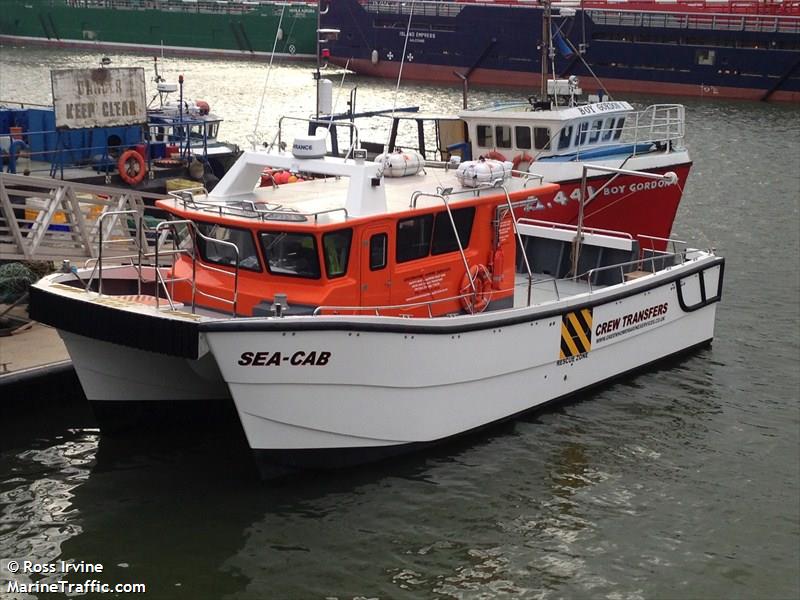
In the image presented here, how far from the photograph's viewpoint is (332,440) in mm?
12469

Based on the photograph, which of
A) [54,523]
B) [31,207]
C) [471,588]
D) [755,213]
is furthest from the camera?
[755,213]

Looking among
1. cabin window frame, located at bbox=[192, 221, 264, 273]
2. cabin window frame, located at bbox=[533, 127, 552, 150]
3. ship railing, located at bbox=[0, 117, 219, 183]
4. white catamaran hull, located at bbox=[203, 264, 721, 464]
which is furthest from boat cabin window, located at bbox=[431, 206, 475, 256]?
ship railing, located at bbox=[0, 117, 219, 183]

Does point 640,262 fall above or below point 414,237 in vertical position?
below

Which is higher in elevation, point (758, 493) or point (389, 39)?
point (389, 39)

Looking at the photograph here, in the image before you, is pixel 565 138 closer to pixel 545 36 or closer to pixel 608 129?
→ pixel 608 129

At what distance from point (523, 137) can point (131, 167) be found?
24.9 ft

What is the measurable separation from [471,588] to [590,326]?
4.99m

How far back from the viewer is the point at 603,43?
61.3 meters

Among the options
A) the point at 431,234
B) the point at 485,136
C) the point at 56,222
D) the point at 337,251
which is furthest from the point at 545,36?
the point at 337,251

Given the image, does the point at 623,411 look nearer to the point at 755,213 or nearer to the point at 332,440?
the point at 332,440

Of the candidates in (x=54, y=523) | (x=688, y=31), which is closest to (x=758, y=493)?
(x=54, y=523)

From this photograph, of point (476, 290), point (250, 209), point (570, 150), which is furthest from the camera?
point (570, 150)

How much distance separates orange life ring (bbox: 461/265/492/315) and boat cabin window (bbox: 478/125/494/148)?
924 cm

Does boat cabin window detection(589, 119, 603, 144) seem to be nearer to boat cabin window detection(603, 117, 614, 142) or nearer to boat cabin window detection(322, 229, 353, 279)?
boat cabin window detection(603, 117, 614, 142)
